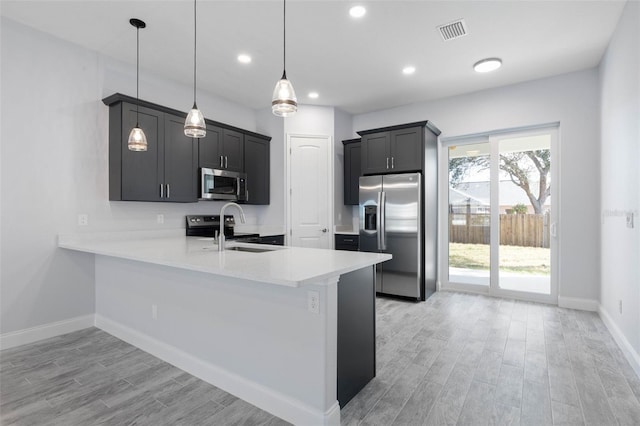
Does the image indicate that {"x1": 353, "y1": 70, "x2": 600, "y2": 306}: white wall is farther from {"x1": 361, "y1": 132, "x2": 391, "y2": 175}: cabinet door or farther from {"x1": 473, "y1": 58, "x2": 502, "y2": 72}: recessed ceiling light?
{"x1": 361, "y1": 132, "x2": 391, "y2": 175}: cabinet door

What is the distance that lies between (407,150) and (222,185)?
2632 mm

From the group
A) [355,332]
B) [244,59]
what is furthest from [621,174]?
[244,59]

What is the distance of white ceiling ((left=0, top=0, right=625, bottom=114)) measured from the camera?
2721 mm

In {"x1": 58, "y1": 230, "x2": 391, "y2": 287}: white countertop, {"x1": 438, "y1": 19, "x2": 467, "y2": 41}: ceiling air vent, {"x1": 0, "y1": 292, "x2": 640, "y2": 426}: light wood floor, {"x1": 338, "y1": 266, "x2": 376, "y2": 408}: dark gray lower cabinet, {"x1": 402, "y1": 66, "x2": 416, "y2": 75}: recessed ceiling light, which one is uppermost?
{"x1": 402, "y1": 66, "x2": 416, "y2": 75}: recessed ceiling light

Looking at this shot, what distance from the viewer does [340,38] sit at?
318cm

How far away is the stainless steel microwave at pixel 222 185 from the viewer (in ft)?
13.7

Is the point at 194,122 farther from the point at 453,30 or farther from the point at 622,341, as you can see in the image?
the point at 622,341

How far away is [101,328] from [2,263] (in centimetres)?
106

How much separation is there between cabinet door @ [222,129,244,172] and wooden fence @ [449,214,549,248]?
10.8 feet

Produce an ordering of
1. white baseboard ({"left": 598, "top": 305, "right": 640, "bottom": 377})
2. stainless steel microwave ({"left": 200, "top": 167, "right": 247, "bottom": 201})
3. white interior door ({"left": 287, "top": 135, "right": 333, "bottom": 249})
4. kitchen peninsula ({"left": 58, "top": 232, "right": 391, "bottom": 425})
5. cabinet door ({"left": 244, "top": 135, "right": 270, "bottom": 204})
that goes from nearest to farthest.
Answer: kitchen peninsula ({"left": 58, "top": 232, "right": 391, "bottom": 425}), white baseboard ({"left": 598, "top": 305, "right": 640, "bottom": 377}), stainless steel microwave ({"left": 200, "top": 167, "right": 247, "bottom": 201}), cabinet door ({"left": 244, "top": 135, "right": 270, "bottom": 204}), white interior door ({"left": 287, "top": 135, "right": 333, "bottom": 249})

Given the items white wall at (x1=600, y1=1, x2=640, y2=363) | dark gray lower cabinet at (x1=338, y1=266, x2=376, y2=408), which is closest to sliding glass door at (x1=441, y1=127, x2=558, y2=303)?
white wall at (x1=600, y1=1, x2=640, y2=363)

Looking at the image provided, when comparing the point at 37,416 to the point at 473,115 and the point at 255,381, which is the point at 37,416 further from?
the point at 473,115

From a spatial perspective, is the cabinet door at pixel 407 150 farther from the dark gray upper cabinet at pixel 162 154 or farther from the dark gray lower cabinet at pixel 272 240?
the dark gray upper cabinet at pixel 162 154

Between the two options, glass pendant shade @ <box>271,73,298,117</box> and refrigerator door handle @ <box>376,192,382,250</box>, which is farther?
refrigerator door handle @ <box>376,192,382,250</box>
